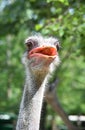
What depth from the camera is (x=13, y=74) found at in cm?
1662

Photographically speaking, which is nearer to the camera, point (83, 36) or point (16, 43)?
point (83, 36)

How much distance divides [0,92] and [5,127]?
5.26 m

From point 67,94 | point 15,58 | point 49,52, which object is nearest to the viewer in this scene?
point 49,52

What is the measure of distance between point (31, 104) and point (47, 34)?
3609 millimetres

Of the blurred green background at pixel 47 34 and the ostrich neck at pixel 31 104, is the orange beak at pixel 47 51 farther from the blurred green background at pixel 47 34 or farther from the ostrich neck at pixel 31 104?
the blurred green background at pixel 47 34

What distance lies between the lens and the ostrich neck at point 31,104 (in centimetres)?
365

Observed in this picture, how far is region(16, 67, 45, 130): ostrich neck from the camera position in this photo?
12.0 feet

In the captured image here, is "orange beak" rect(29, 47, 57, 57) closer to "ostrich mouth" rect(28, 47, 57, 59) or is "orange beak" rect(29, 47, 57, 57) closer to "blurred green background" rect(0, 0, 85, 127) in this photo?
"ostrich mouth" rect(28, 47, 57, 59)

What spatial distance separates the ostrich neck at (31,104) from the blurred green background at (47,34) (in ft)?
3.89

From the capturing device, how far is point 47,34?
7199 mm

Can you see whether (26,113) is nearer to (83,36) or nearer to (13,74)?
(83,36)

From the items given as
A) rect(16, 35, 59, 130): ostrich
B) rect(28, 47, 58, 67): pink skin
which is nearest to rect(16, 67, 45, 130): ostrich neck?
rect(16, 35, 59, 130): ostrich

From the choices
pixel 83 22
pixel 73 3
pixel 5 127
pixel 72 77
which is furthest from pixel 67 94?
pixel 83 22

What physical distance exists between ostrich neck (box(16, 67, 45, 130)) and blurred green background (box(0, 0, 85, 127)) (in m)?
1.19
